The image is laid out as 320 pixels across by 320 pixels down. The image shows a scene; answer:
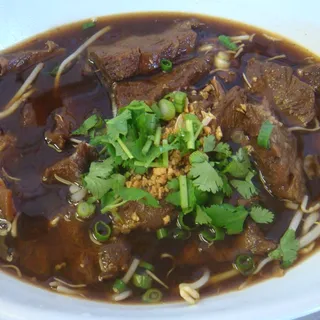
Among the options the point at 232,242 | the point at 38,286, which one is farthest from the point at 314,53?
the point at 38,286

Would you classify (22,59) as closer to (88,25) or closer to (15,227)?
(88,25)

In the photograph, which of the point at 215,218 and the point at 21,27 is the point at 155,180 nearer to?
the point at 215,218

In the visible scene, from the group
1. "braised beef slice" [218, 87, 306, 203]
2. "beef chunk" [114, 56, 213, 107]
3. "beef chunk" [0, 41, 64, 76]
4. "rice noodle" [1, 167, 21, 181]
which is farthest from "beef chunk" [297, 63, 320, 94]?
"rice noodle" [1, 167, 21, 181]

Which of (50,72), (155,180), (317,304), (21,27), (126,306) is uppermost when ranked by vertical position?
(21,27)

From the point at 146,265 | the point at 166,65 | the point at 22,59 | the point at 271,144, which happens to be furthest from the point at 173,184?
the point at 22,59

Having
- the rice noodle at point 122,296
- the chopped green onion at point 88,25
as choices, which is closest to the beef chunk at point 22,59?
the chopped green onion at point 88,25
